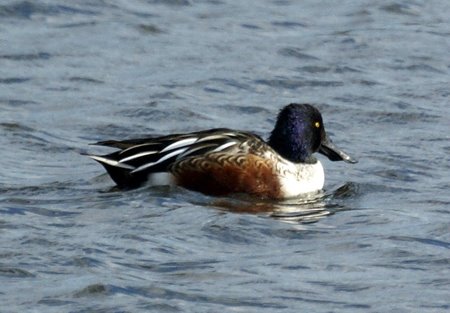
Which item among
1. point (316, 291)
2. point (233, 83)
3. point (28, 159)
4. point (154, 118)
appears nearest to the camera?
point (316, 291)

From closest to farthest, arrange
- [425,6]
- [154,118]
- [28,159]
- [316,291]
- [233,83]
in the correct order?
[316,291] < [28,159] < [154,118] < [233,83] < [425,6]

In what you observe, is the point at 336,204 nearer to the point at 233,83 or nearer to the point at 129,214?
the point at 129,214

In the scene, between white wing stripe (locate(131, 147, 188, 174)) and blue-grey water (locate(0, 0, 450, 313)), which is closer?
blue-grey water (locate(0, 0, 450, 313))

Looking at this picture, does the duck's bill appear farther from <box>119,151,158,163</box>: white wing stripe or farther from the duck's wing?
<box>119,151,158,163</box>: white wing stripe

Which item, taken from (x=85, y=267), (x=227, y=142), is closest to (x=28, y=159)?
(x=227, y=142)

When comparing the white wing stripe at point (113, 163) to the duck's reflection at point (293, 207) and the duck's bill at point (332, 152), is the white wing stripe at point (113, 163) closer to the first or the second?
the duck's reflection at point (293, 207)

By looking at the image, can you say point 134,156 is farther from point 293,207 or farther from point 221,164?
point 293,207

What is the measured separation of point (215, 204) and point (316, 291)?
251 cm

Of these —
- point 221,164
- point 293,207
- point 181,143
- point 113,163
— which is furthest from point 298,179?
point 113,163

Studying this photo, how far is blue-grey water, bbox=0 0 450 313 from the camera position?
906cm

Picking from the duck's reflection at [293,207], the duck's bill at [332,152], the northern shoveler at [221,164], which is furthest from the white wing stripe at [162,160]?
the duck's bill at [332,152]

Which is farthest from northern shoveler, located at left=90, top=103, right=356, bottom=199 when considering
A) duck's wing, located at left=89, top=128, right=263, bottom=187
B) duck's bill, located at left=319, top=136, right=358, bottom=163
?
duck's bill, located at left=319, top=136, right=358, bottom=163

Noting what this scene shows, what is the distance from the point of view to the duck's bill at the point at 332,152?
1223 cm

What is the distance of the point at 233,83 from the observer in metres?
15.3
